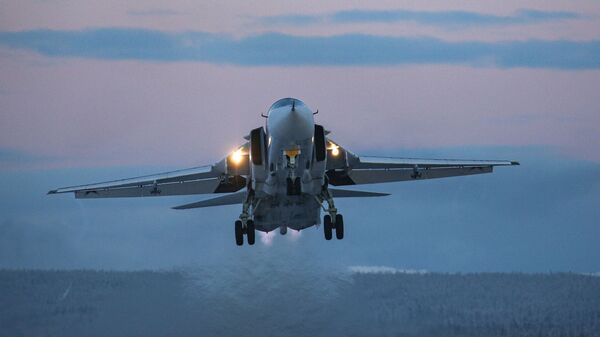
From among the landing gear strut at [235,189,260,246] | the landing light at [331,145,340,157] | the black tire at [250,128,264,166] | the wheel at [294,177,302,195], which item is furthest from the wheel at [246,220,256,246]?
the wheel at [294,177,302,195]

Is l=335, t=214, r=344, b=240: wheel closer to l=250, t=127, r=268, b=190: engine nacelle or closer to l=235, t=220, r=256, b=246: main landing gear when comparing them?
l=235, t=220, r=256, b=246: main landing gear

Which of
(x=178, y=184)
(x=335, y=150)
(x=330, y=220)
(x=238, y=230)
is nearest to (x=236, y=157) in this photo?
(x=238, y=230)

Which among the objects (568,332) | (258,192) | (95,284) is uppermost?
(258,192)

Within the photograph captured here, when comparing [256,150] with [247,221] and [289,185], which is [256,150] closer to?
[289,185]

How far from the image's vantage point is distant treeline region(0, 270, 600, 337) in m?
85.8

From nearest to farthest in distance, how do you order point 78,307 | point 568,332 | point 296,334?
point 296,334 → point 78,307 → point 568,332

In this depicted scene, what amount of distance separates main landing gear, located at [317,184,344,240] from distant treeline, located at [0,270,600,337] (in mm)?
27879

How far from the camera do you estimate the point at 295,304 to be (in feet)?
298

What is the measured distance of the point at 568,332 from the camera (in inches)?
5979

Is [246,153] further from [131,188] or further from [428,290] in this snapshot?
[428,290]

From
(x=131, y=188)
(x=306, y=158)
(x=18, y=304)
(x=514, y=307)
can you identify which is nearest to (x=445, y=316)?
(x=514, y=307)

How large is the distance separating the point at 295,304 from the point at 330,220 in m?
36.1

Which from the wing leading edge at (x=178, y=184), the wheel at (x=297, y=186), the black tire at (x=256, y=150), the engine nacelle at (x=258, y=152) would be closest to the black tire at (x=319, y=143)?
the wheel at (x=297, y=186)

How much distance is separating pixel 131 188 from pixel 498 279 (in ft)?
345
